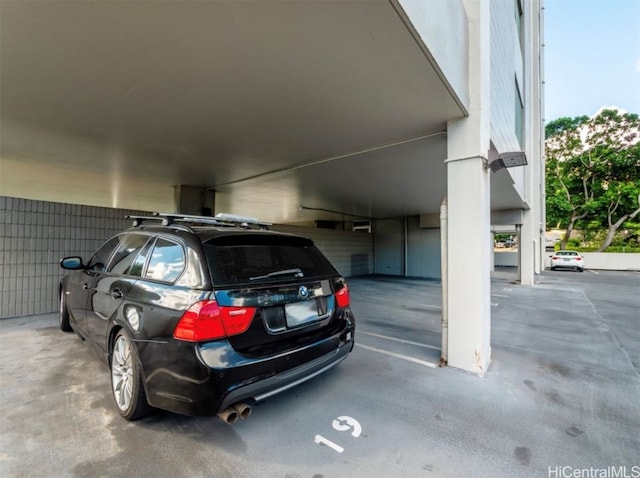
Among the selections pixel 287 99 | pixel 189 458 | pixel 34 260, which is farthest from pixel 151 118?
pixel 34 260

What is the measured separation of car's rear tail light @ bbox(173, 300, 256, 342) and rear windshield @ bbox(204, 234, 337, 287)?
0.54 ft

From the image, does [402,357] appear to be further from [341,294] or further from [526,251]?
[526,251]

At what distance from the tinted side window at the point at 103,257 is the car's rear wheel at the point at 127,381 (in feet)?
3.22

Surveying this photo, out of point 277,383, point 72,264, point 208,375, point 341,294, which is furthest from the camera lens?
point 72,264

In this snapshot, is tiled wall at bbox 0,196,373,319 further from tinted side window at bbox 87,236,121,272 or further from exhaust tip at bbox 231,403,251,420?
exhaust tip at bbox 231,403,251,420

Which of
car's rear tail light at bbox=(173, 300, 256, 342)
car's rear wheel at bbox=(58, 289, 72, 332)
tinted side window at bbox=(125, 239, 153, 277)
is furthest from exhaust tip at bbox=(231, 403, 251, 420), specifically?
car's rear wheel at bbox=(58, 289, 72, 332)

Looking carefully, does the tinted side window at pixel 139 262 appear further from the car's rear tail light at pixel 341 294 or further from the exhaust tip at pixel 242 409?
the car's rear tail light at pixel 341 294

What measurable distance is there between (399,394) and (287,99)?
9.96 feet

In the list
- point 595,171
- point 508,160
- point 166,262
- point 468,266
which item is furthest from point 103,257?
point 595,171

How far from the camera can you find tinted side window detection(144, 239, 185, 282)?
2.11 m

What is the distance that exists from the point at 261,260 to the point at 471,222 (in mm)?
2256

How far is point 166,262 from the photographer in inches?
88.1

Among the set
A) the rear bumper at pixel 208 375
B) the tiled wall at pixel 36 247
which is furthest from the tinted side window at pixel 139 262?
the tiled wall at pixel 36 247

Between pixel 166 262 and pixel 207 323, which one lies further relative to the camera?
pixel 166 262
